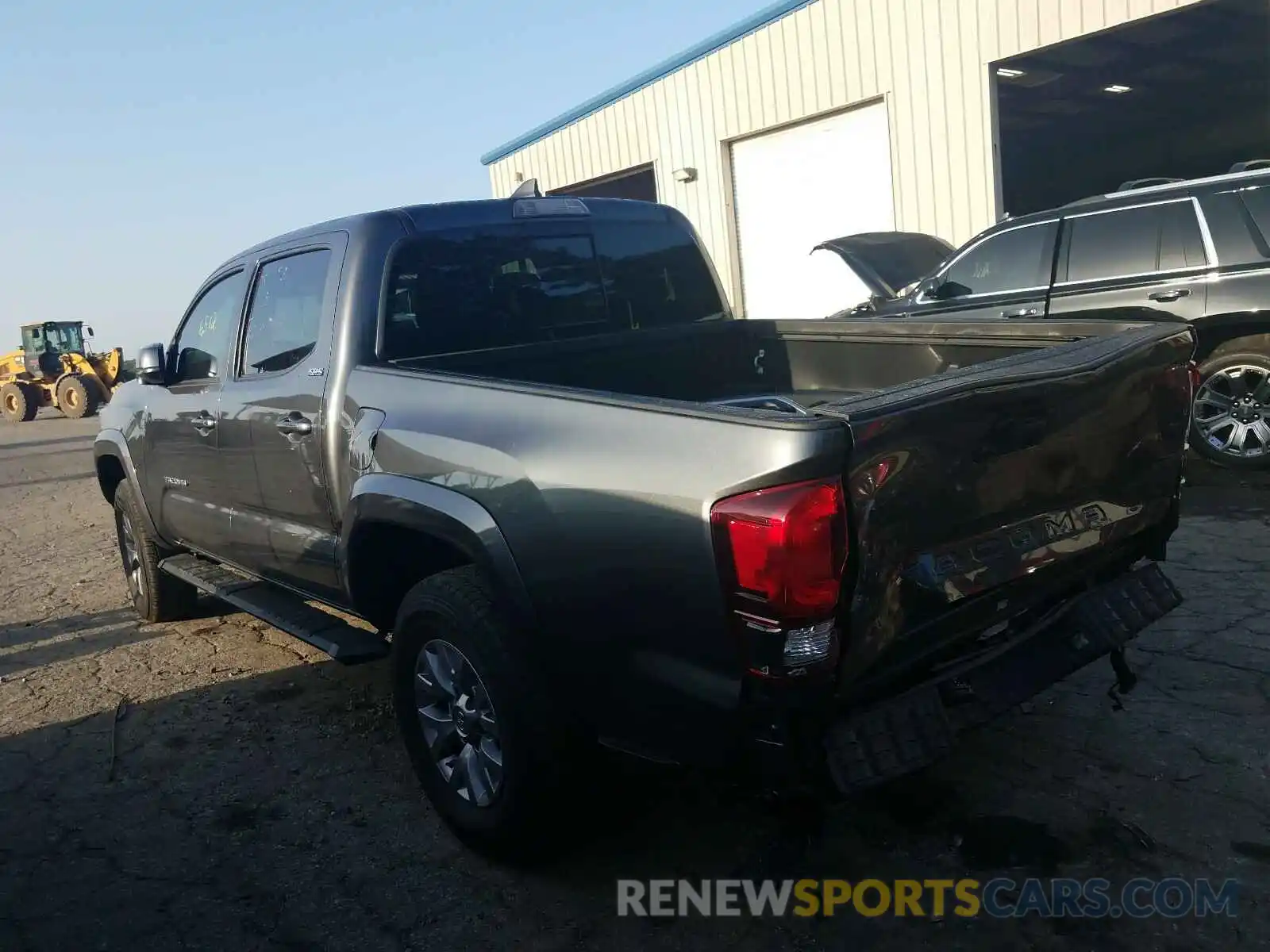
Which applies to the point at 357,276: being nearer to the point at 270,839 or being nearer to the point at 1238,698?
the point at 270,839

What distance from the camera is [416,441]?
317 cm

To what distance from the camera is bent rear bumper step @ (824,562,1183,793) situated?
2.34m

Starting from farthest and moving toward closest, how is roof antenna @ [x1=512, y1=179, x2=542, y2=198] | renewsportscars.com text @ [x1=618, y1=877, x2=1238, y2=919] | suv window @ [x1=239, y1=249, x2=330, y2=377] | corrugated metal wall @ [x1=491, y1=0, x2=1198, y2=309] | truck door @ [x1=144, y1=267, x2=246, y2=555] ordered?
corrugated metal wall @ [x1=491, y1=0, x2=1198, y2=309], truck door @ [x1=144, y1=267, x2=246, y2=555], roof antenna @ [x1=512, y1=179, x2=542, y2=198], suv window @ [x1=239, y1=249, x2=330, y2=377], renewsportscars.com text @ [x1=618, y1=877, x2=1238, y2=919]

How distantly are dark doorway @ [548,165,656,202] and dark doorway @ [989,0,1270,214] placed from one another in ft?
18.7

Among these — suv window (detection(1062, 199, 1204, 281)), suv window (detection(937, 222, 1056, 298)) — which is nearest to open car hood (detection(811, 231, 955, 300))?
suv window (detection(937, 222, 1056, 298))

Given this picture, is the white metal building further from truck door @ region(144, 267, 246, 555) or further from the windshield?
the windshield

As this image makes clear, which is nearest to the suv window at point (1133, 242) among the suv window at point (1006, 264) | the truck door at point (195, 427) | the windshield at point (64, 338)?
the suv window at point (1006, 264)

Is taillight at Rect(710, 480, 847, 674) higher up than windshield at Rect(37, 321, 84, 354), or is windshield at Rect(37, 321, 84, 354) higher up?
windshield at Rect(37, 321, 84, 354)

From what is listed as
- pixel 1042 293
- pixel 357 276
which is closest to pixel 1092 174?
pixel 1042 293

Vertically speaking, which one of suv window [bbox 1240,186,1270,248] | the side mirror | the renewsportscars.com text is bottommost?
the renewsportscars.com text

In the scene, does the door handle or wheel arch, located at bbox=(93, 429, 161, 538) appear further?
wheel arch, located at bbox=(93, 429, 161, 538)

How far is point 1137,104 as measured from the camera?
1894cm

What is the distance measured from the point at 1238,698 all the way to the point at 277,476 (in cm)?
359

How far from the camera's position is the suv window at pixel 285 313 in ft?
12.9
